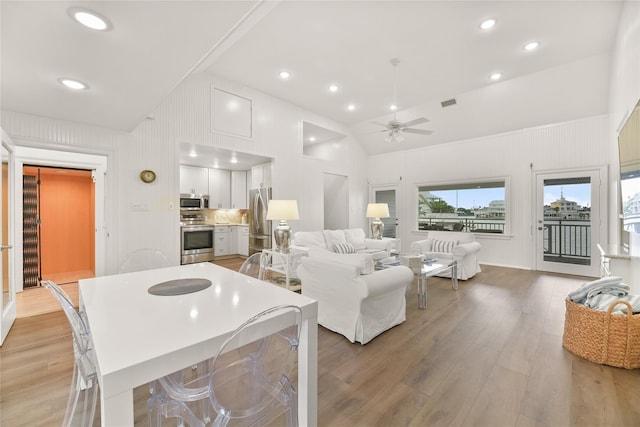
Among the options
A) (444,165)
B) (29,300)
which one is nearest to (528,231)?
(444,165)

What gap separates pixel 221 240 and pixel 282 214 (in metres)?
2.98

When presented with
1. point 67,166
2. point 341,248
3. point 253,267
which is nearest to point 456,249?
point 341,248

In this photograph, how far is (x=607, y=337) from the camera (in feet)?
6.94

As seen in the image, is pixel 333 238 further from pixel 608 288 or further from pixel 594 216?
pixel 594 216

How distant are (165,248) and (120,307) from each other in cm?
293

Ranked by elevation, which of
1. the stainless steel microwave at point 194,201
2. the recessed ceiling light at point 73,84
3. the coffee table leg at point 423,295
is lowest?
the coffee table leg at point 423,295

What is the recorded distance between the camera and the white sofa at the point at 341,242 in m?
4.77

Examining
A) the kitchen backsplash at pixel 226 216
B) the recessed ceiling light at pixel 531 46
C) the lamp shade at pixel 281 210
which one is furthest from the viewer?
the kitchen backsplash at pixel 226 216

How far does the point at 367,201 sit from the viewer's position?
8008mm

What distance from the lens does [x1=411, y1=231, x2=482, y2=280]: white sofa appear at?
4.51 metres

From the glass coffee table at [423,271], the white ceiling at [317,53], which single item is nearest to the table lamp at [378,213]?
the glass coffee table at [423,271]

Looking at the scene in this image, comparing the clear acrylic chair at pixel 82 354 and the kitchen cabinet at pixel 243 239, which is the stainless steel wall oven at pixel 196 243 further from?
the clear acrylic chair at pixel 82 354

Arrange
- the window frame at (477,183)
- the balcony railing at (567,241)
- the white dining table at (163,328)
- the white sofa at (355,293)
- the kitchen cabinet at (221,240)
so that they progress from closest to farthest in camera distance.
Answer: the white dining table at (163,328) → the white sofa at (355,293) → the balcony railing at (567,241) → the window frame at (477,183) → the kitchen cabinet at (221,240)

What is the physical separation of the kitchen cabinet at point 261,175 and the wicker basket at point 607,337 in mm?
4901
